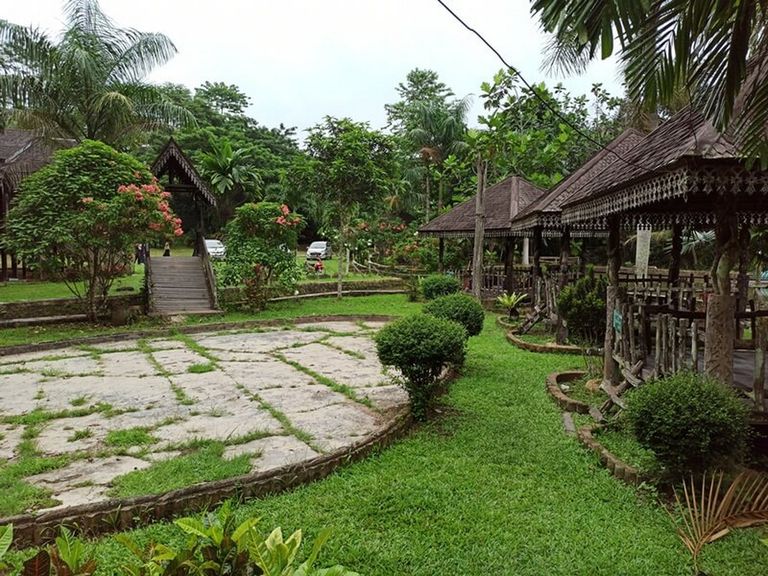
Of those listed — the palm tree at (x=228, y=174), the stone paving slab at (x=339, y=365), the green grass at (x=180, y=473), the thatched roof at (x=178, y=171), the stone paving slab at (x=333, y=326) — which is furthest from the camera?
the palm tree at (x=228, y=174)

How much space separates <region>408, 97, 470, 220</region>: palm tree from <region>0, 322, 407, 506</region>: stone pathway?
22.0 m

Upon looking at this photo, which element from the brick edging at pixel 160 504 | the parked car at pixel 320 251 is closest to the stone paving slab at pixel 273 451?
the brick edging at pixel 160 504

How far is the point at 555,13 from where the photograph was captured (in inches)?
127

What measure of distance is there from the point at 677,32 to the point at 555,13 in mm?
1084

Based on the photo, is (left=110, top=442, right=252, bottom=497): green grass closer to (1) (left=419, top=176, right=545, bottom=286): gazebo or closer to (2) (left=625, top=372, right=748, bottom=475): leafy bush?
(2) (left=625, top=372, right=748, bottom=475): leafy bush

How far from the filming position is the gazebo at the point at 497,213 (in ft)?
51.7

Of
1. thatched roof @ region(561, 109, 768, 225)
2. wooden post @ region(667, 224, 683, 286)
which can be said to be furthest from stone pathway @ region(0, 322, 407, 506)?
wooden post @ region(667, 224, 683, 286)

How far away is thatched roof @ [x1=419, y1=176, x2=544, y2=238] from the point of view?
15.8 m

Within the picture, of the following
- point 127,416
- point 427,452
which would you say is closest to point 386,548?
point 427,452

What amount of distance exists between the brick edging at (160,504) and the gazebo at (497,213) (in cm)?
1159

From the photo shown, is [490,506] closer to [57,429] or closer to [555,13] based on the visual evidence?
[555,13]

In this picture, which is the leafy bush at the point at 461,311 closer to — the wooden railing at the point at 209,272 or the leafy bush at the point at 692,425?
the leafy bush at the point at 692,425

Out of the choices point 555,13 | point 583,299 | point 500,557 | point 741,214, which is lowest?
point 500,557

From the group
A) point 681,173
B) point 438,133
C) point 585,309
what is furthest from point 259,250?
point 438,133
